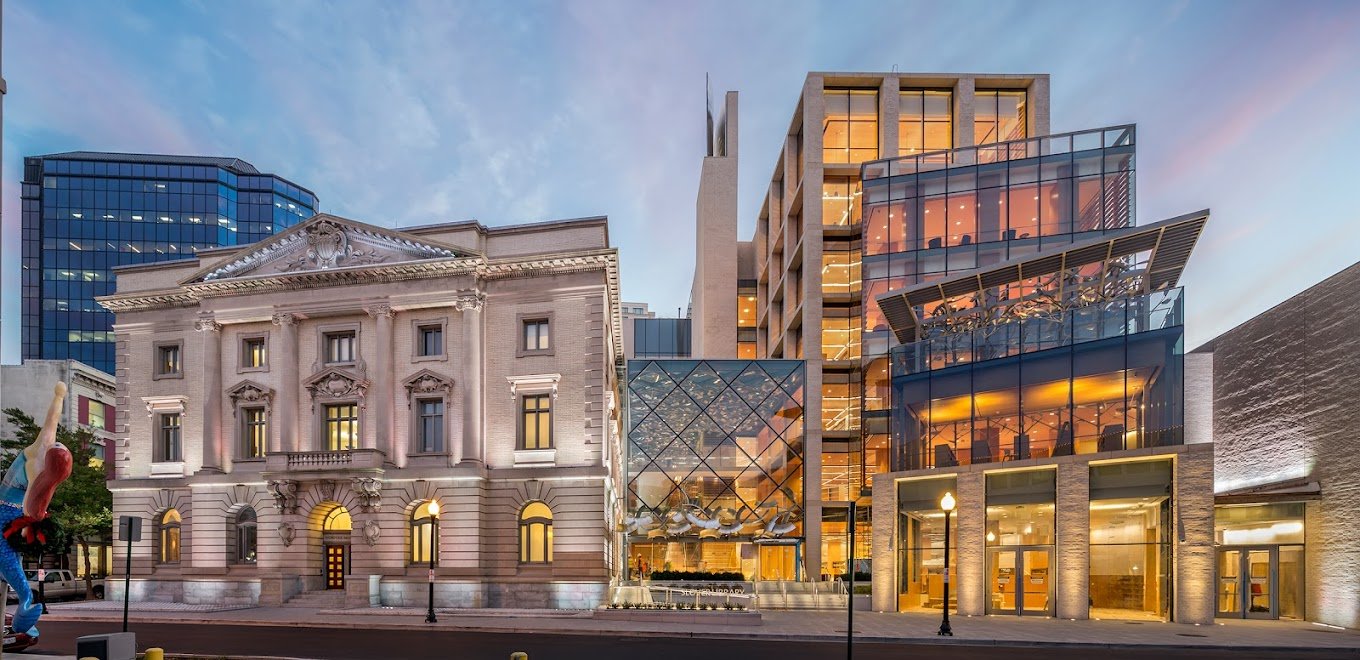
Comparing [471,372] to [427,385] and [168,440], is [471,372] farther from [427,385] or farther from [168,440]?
[168,440]

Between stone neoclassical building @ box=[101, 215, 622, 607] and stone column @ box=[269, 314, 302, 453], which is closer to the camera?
stone neoclassical building @ box=[101, 215, 622, 607]

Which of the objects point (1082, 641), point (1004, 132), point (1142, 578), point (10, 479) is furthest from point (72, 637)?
point (1004, 132)

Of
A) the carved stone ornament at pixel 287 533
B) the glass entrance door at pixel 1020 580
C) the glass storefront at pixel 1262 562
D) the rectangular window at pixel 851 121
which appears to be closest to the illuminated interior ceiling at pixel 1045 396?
the glass entrance door at pixel 1020 580

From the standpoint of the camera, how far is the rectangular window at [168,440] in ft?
133

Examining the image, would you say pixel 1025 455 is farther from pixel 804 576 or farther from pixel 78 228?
pixel 78 228

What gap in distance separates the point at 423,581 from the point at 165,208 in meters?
103

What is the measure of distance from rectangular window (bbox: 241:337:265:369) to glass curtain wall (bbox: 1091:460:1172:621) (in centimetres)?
3704

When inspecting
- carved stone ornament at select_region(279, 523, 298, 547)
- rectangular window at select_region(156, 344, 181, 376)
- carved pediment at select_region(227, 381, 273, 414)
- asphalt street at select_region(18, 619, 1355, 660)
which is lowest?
asphalt street at select_region(18, 619, 1355, 660)

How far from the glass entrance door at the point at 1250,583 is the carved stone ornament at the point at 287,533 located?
38687 millimetres

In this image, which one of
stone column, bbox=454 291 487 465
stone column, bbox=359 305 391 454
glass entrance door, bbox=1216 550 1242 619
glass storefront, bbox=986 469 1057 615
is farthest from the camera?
stone column, bbox=359 305 391 454

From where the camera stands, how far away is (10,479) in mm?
16781

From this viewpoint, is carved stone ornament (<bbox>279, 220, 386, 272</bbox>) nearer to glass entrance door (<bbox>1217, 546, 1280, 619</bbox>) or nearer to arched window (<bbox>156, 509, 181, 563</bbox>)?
arched window (<bbox>156, 509, 181, 563</bbox>)

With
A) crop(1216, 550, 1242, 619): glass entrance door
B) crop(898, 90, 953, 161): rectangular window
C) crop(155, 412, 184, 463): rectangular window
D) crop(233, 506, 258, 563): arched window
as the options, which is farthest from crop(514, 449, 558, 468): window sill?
crop(898, 90, 953, 161): rectangular window

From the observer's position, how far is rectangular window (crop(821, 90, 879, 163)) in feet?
177
